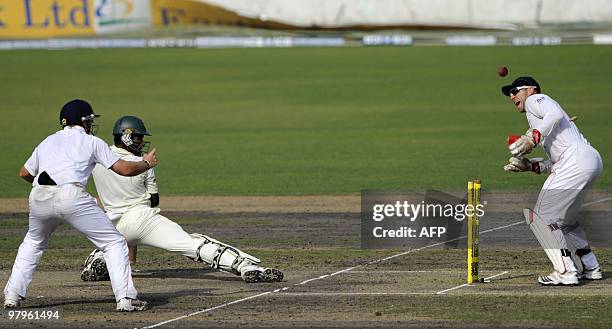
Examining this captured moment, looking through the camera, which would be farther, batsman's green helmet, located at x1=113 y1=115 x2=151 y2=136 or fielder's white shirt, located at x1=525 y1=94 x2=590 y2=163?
batsman's green helmet, located at x1=113 y1=115 x2=151 y2=136

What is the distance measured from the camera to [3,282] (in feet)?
47.2

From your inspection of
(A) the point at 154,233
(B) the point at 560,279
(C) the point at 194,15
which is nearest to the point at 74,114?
(A) the point at 154,233

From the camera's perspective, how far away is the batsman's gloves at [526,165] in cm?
1360

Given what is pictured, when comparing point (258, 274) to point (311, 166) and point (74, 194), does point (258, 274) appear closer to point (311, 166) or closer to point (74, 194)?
point (74, 194)

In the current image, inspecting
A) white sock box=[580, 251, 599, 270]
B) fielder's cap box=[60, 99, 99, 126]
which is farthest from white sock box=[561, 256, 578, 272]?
fielder's cap box=[60, 99, 99, 126]

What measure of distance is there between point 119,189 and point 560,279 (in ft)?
16.7

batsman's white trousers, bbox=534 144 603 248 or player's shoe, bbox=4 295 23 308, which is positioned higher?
batsman's white trousers, bbox=534 144 603 248

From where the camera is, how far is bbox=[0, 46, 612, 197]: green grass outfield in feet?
89.0

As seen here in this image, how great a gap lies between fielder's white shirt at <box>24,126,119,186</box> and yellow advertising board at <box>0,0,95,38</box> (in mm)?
41627

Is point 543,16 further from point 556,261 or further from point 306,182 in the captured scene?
point 556,261

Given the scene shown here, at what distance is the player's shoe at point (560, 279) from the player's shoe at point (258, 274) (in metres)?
2.97

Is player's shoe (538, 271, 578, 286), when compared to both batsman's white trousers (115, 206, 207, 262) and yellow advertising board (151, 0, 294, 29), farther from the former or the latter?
yellow advertising board (151, 0, 294, 29)

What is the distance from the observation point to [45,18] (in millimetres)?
53438

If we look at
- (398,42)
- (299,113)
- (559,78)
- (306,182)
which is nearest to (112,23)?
(398,42)
